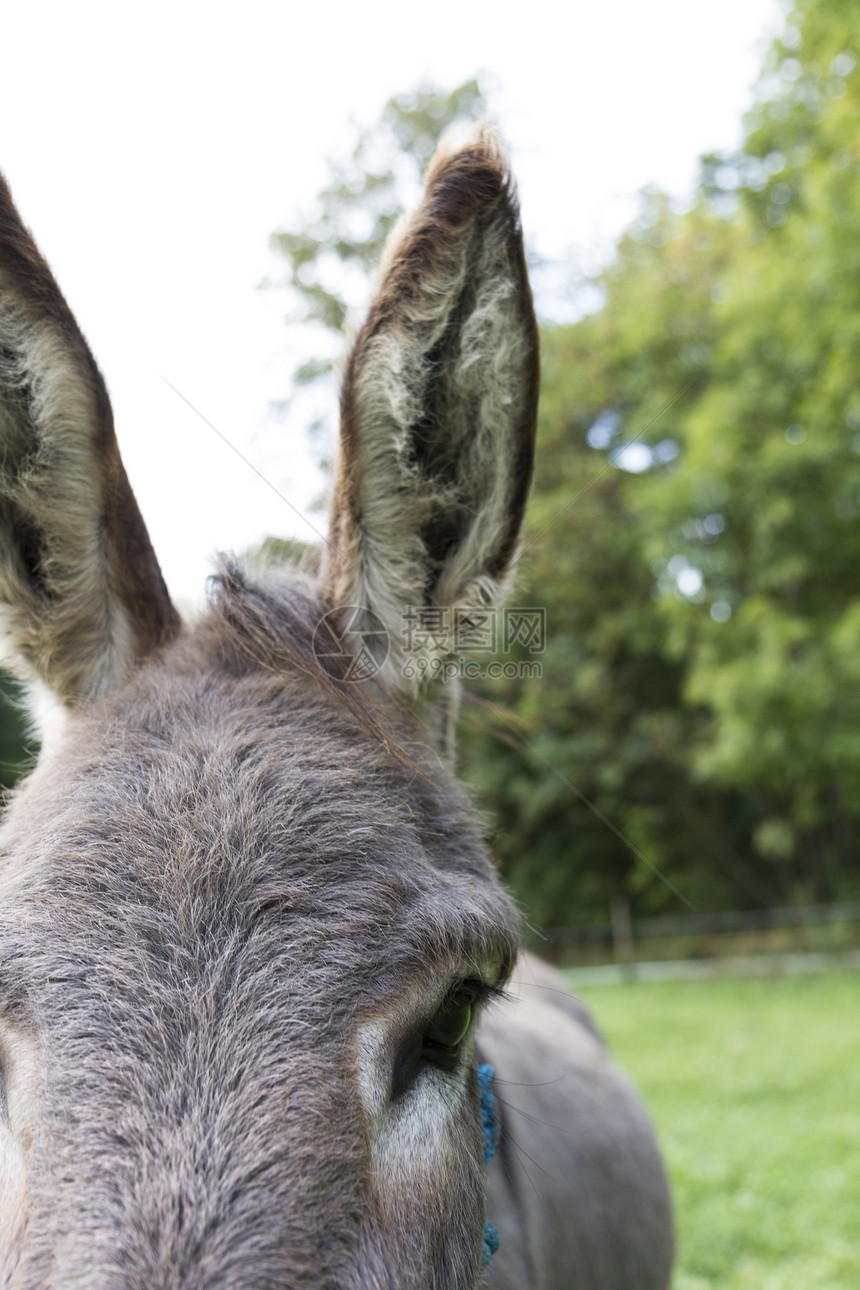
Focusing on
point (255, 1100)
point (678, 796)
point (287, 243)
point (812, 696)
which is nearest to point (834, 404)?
point (812, 696)

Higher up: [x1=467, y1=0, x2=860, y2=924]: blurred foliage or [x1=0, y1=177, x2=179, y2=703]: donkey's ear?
[x1=467, y1=0, x2=860, y2=924]: blurred foliage

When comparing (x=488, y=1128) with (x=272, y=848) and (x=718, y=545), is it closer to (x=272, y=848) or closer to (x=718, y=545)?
(x=272, y=848)

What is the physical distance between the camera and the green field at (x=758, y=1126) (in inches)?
206

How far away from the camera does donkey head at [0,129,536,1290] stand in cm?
124

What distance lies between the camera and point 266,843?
1486 mm

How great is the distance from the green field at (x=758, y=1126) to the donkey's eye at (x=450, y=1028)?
432 cm

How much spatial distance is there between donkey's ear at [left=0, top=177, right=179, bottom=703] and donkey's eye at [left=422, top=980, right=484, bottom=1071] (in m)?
0.98

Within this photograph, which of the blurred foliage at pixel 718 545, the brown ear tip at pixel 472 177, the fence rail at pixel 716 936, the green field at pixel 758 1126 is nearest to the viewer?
the brown ear tip at pixel 472 177

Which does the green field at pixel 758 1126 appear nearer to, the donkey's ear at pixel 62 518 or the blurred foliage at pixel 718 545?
the blurred foliage at pixel 718 545

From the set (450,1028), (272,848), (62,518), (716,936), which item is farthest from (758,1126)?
(716,936)

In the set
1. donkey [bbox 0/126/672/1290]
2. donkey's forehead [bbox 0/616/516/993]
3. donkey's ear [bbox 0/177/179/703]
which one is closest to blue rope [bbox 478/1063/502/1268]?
donkey [bbox 0/126/672/1290]

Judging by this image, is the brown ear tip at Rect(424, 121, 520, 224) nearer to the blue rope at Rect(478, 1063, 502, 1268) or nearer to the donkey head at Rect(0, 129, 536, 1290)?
the donkey head at Rect(0, 129, 536, 1290)

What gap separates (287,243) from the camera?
20391mm

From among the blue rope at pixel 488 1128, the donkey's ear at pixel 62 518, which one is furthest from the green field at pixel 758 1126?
the donkey's ear at pixel 62 518
